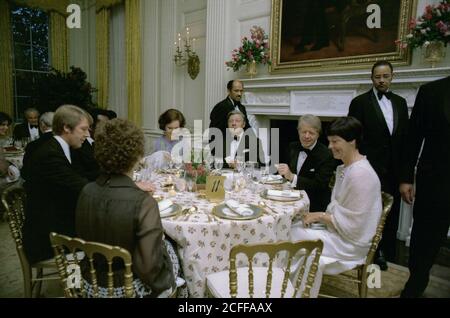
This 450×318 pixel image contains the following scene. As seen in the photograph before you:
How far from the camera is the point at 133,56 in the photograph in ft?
22.1

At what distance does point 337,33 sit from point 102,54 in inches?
227

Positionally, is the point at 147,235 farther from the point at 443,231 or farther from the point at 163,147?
the point at 163,147

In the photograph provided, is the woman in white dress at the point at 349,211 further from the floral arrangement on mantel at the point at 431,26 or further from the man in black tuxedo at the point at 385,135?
the floral arrangement on mantel at the point at 431,26

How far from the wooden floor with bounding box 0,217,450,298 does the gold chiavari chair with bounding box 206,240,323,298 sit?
1.02m

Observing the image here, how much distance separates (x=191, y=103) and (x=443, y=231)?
15.2 ft

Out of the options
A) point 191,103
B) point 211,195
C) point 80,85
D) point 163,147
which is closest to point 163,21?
point 191,103

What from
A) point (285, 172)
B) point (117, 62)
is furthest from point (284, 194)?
point (117, 62)

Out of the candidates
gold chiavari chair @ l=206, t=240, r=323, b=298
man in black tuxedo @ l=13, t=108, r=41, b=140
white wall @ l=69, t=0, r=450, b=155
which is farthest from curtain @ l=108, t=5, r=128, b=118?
gold chiavari chair @ l=206, t=240, r=323, b=298

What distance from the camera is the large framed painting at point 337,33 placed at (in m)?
3.46

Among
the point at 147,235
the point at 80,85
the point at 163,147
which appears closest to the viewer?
the point at 147,235

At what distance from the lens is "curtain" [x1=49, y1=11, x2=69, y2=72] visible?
754 centimetres

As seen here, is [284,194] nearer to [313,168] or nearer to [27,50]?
[313,168]

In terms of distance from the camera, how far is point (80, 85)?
709cm

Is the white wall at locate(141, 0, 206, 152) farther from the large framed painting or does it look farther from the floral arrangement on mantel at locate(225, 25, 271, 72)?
the large framed painting
